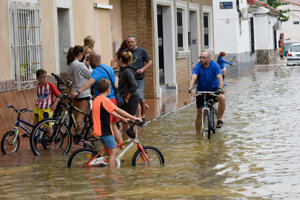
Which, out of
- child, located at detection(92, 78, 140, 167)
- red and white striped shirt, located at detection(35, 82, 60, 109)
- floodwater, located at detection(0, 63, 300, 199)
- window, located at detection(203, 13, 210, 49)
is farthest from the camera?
window, located at detection(203, 13, 210, 49)

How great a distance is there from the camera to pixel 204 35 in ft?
98.1

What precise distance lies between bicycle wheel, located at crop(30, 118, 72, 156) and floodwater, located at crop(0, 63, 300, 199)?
350 millimetres

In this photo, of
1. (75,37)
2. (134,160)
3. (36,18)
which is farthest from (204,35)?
(134,160)

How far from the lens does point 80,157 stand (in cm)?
877

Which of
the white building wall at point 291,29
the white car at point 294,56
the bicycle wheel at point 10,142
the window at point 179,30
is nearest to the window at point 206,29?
the window at point 179,30

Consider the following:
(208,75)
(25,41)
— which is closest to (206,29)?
(208,75)

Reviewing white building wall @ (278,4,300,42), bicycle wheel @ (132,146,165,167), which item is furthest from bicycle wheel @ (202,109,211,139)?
white building wall @ (278,4,300,42)

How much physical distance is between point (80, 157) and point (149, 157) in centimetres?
91

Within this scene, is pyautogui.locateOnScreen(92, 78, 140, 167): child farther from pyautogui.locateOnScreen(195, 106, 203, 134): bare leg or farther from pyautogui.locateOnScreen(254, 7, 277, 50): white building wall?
pyautogui.locateOnScreen(254, 7, 277, 50): white building wall

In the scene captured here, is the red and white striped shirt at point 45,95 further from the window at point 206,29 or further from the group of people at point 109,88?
the window at point 206,29

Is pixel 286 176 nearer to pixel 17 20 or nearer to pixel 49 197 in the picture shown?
pixel 49 197

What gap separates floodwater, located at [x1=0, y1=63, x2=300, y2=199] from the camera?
723cm

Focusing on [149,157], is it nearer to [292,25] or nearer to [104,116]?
[104,116]

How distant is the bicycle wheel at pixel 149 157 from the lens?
28.9 ft
